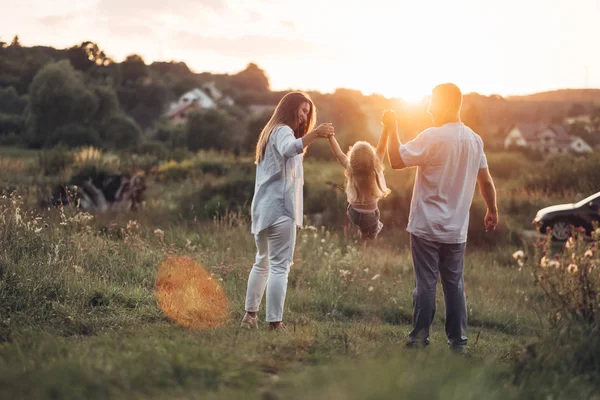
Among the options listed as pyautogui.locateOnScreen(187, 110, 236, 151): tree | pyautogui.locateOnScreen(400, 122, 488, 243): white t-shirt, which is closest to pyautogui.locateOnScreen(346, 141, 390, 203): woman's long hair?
pyautogui.locateOnScreen(400, 122, 488, 243): white t-shirt

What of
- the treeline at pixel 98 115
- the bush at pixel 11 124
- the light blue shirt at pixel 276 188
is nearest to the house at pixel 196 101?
the treeline at pixel 98 115

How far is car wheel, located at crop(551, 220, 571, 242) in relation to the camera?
15.2 metres

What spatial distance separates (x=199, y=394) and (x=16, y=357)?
1401mm

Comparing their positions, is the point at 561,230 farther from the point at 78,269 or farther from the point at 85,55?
the point at 85,55

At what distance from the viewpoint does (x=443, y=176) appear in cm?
546

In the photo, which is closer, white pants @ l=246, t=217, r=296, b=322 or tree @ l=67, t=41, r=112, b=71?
white pants @ l=246, t=217, r=296, b=322

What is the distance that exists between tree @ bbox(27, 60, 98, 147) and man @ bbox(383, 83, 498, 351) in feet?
124

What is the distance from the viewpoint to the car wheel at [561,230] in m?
15.2

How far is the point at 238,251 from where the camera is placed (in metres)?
10.2

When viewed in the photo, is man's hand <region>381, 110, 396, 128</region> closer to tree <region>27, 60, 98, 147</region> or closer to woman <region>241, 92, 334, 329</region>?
woman <region>241, 92, 334, 329</region>

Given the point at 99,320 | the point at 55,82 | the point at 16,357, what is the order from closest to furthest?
the point at 16,357, the point at 99,320, the point at 55,82

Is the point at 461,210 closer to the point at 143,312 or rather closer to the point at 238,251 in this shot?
the point at 143,312

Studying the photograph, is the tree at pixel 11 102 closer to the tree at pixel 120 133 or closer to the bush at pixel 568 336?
the tree at pixel 120 133

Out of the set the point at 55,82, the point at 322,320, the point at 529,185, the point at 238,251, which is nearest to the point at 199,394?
the point at 322,320
